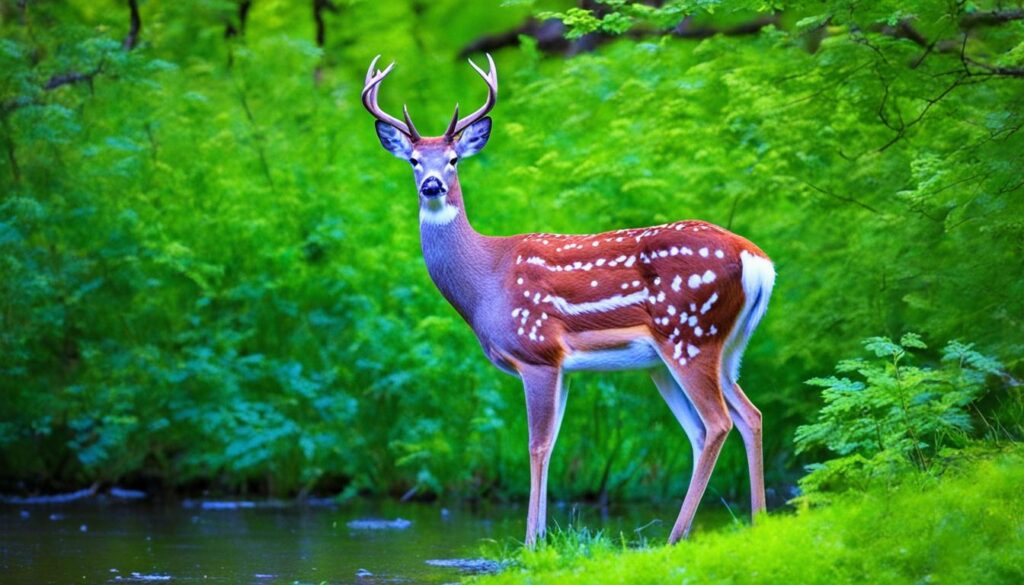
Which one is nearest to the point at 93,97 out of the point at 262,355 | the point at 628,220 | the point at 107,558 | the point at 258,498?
the point at 262,355

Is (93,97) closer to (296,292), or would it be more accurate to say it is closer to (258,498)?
(296,292)

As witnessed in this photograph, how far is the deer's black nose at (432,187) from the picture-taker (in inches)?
377

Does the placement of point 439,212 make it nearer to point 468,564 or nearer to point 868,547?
point 468,564

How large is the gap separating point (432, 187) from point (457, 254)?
57cm

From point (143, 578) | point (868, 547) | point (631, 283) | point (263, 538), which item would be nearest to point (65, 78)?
point (263, 538)

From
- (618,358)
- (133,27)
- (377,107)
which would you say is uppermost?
(133,27)

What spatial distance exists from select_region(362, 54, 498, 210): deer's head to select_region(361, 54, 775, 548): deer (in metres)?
0.01

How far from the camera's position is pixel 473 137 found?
33.3 ft

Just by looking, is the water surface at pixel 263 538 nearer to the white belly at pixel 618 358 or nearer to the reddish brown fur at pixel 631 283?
the white belly at pixel 618 358

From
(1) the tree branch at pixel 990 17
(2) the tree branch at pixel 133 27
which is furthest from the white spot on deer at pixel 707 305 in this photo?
(2) the tree branch at pixel 133 27

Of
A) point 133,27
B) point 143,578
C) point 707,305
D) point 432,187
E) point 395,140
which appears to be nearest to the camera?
point 707,305

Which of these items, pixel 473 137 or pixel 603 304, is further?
pixel 473 137

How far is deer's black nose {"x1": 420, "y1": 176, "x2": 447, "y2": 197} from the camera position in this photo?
31.4 feet

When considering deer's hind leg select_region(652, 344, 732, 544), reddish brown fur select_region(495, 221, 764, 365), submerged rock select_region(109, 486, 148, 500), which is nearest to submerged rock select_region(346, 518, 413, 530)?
submerged rock select_region(109, 486, 148, 500)
